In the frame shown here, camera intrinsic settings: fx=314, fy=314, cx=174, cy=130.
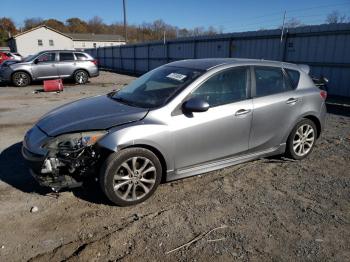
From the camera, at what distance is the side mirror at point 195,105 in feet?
12.0

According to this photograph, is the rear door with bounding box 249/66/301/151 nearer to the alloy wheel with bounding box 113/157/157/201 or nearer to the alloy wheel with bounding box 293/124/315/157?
the alloy wheel with bounding box 293/124/315/157

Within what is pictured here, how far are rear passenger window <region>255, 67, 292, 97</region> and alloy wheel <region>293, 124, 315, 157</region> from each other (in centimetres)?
72

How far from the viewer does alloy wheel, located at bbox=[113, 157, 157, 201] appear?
350cm

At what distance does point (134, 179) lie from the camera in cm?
358

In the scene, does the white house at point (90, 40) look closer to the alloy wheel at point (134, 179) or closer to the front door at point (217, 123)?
the front door at point (217, 123)

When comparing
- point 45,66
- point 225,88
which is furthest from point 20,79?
point 225,88

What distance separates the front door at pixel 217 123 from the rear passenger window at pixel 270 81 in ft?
0.69

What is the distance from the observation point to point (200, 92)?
12.9 ft

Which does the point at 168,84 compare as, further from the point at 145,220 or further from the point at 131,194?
the point at 145,220

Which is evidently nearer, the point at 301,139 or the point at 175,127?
the point at 175,127

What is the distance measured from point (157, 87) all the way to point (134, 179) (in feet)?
4.52

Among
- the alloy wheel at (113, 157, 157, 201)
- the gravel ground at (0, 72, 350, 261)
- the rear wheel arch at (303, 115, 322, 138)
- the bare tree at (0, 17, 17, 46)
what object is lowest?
the gravel ground at (0, 72, 350, 261)

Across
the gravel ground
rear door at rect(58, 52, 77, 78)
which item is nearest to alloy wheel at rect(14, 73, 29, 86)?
rear door at rect(58, 52, 77, 78)

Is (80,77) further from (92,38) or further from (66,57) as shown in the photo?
(92,38)
